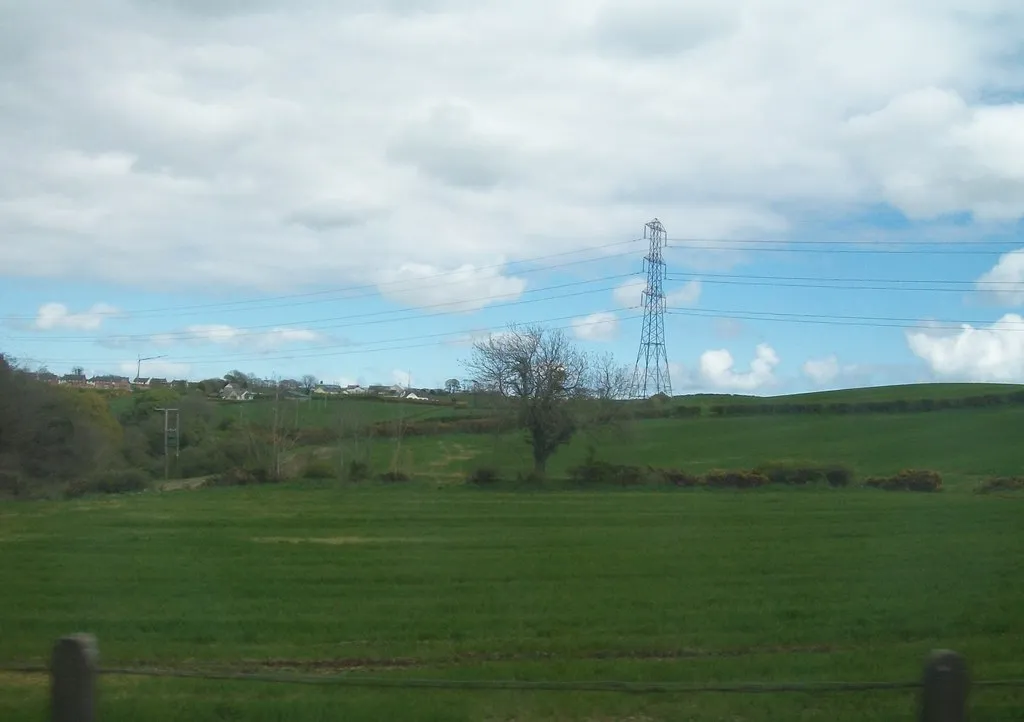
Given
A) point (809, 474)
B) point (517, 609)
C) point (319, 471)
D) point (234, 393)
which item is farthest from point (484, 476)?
point (517, 609)

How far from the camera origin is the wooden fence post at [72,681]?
5.86 meters

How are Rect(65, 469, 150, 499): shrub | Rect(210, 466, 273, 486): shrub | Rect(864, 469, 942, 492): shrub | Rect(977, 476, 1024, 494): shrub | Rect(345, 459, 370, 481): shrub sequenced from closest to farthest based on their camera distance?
Rect(977, 476, 1024, 494): shrub, Rect(864, 469, 942, 492): shrub, Rect(65, 469, 150, 499): shrub, Rect(210, 466, 273, 486): shrub, Rect(345, 459, 370, 481): shrub

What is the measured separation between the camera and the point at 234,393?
248ft

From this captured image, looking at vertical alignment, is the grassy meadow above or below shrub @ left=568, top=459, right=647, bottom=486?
below

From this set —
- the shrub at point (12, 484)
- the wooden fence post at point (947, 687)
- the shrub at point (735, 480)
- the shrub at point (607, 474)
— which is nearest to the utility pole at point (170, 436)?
the shrub at point (12, 484)

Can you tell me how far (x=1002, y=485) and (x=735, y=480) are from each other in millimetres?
12035

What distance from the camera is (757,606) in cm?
1611

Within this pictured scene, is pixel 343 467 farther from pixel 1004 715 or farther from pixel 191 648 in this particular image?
pixel 1004 715

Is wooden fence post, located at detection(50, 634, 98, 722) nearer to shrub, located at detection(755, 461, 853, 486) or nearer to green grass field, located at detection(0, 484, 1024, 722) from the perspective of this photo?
green grass field, located at detection(0, 484, 1024, 722)

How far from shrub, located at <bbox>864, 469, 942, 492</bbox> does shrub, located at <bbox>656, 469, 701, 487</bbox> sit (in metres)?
8.58

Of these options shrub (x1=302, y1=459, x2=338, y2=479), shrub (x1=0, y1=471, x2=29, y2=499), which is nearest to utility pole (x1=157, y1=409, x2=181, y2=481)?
shrub (x1=302, y1=459, x2=338, y2=479)

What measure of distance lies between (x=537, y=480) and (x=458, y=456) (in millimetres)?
6301

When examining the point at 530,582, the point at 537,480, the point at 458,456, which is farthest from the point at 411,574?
the point at 458,456

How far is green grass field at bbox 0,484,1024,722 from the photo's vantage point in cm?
992
